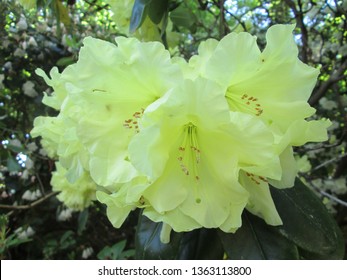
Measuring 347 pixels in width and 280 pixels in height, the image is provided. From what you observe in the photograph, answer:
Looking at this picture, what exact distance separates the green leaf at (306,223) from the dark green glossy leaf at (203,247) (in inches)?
8.0

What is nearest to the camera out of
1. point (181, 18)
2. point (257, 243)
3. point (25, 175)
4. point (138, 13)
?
point (257, 243)

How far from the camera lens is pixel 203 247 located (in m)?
1.02

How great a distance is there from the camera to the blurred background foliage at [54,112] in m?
1.79

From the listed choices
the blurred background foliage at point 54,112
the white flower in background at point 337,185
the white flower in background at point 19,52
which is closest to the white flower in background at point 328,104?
the blurred background foliage at point 54,112

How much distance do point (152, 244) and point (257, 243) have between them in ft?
0.83

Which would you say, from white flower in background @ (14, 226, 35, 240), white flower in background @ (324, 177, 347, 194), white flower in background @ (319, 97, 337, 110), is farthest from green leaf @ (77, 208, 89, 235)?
white flower in background @ (319, 97, 337, 110)

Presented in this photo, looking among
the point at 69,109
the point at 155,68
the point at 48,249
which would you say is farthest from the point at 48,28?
the point at 155,68

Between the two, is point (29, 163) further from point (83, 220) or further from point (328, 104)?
point (328, 104)

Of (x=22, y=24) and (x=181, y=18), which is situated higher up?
(x=22, y=24)

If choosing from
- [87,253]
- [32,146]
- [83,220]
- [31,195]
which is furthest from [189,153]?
[87,253]

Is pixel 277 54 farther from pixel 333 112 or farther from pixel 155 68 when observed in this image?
pixel 333 112

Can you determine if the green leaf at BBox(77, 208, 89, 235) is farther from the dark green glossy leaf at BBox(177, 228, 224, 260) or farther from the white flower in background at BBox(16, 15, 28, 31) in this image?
the white flower in background at BBox(16, 15, 28, 31)

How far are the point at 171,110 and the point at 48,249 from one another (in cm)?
211

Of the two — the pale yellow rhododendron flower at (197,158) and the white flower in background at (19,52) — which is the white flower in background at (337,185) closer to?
the pale yellow rhododendron flower at (197,158)
